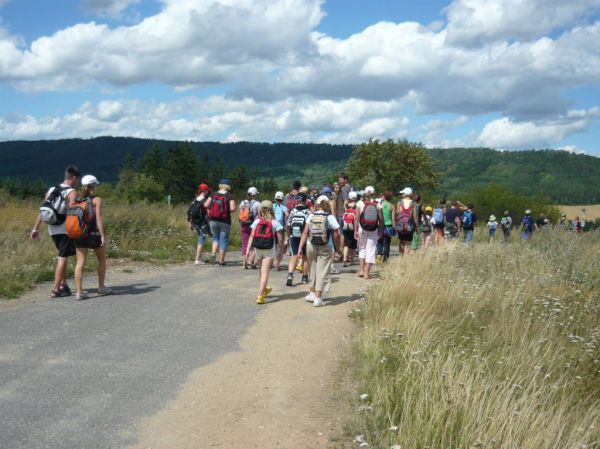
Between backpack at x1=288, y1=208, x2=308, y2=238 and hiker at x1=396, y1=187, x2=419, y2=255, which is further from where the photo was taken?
hiker at x1=396, y1=187, x2=419, y2=255

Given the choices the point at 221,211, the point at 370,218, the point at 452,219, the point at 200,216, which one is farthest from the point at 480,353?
the point at 452,219

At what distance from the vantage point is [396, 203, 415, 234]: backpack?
13.1 m

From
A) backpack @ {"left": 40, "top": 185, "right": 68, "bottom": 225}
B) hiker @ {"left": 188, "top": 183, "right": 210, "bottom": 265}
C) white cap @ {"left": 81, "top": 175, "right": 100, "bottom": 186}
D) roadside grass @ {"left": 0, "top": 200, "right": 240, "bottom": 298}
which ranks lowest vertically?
roadside grass @ {"left": 0, "top": 200, "right": 240, "bottom": 298}

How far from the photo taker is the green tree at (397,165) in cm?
6656

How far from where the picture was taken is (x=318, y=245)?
9625 millimetres

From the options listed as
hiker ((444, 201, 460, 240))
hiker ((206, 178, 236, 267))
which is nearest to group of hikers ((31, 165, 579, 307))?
hiker ((206, 178, 236, 267))

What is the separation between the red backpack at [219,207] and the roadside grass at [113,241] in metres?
1.94

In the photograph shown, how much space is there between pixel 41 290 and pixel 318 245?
485 cm

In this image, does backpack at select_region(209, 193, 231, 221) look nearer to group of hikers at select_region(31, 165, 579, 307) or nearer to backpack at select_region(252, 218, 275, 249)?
group of hikers at select_region(31, 165, 579, 307)

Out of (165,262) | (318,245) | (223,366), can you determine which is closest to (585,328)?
(318,245)

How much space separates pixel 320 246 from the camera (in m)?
9.62

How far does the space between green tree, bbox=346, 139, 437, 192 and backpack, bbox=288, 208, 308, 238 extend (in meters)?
55.2

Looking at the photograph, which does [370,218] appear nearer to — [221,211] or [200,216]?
[221,211]

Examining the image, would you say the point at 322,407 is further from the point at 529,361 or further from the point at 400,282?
the point at 400,282
